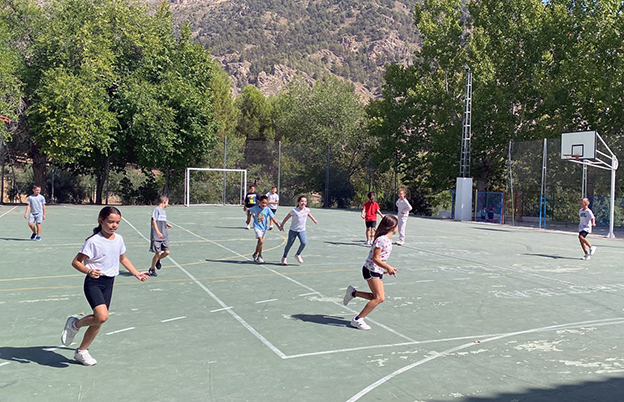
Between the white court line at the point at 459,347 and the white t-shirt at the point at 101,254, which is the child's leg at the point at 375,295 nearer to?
the white court line at the point at 459,347

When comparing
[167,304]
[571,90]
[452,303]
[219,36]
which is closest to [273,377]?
[167,304]

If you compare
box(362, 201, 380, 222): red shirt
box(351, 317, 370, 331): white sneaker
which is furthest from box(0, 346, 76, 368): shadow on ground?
box(362, 201, 380, 222): red shirt

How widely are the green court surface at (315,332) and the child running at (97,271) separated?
0.31 metres

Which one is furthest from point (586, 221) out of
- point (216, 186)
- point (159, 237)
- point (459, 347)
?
point (216, 186)

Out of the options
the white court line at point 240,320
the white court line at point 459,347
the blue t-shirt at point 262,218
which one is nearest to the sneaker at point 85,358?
the white court line at point 240,320

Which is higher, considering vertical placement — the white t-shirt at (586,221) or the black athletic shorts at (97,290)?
the white t-shirt at (586,221)

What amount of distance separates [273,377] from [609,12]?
37.5 metres

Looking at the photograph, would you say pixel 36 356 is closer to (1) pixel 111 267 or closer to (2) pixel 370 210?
(1) pixel 111 267

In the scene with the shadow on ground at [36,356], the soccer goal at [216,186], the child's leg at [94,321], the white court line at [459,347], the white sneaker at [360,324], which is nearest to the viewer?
the white court line at [459,347]

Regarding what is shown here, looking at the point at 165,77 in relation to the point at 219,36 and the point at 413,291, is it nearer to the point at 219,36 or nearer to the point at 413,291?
the point at 413,291

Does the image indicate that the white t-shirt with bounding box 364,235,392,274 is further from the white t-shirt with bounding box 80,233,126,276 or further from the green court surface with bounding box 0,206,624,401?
the white t-shirt with bounding box 80,233,126,276

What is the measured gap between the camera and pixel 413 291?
1168cm

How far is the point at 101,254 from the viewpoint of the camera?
6.77m

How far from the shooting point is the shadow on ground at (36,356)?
6855mm
